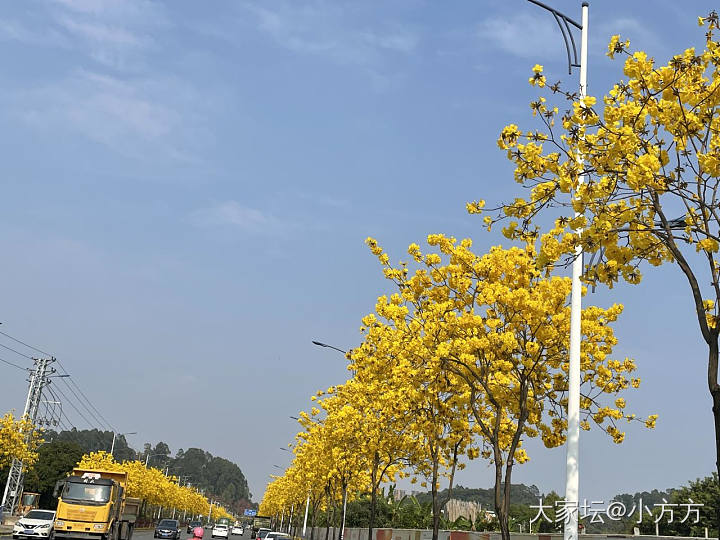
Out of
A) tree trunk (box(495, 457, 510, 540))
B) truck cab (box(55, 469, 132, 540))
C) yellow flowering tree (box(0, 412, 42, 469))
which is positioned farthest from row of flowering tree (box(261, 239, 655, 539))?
yellow flowering tree (box(0, 412, 42, 469))

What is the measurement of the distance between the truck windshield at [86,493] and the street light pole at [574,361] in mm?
21876

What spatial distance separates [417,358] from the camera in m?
17.7

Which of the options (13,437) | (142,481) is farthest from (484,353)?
(142,481)

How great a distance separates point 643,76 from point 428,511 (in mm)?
37728

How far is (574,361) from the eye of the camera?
1271 cm

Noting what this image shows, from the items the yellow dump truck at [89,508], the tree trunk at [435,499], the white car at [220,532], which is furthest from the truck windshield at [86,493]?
the white car at [220,532]

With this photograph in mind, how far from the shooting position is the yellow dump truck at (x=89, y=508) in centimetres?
2880

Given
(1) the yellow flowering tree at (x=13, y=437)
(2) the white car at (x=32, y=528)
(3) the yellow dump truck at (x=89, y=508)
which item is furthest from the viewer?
(1) the yellow flowering tree at (x=13, y=437)

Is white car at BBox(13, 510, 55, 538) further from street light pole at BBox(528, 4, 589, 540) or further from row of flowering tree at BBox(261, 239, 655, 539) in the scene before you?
street light pole at BBox(528, 4, 589, 540)

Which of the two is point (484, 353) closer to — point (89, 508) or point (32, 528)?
point (89, 508)

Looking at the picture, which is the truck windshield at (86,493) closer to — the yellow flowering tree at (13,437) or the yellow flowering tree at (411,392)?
the yellow flowering tree at (411,392)

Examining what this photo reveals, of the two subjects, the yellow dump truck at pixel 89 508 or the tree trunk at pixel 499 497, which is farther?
the yellow dump truck at pixel 89 508

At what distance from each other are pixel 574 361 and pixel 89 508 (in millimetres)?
22138

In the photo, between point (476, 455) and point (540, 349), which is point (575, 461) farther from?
point (476, 455)
